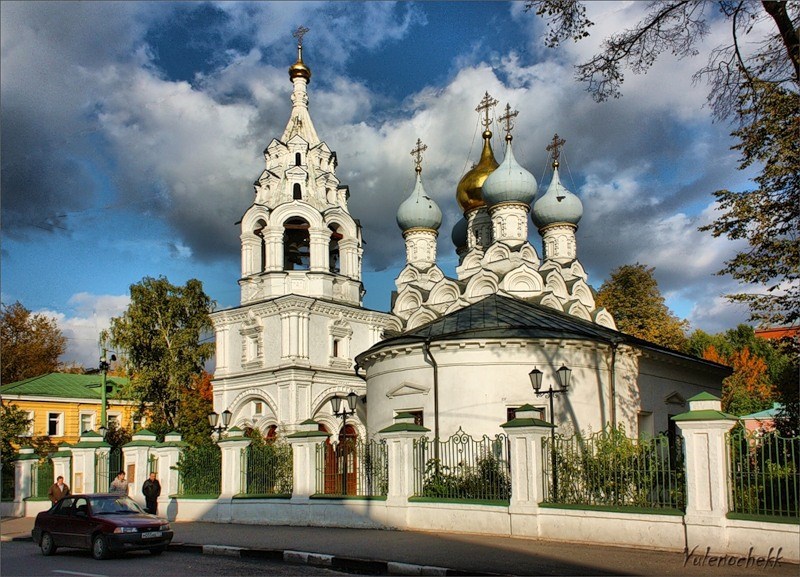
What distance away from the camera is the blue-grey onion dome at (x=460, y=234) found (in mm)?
46784

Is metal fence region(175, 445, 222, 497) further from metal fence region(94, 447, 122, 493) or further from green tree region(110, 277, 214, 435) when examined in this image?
green tree region(110, 277, 214, 435)

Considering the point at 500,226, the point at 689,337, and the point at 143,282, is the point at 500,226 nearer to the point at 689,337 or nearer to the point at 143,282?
the point at 143,282

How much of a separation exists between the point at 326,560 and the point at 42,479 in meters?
15.5

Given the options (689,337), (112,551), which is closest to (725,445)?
(112,551)

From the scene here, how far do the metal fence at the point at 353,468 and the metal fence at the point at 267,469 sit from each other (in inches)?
48.1

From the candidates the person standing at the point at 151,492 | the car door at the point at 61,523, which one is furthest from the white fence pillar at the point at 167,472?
the car door at the point at 61,523

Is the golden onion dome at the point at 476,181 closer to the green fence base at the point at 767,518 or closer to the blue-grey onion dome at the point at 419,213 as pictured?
the blue-grey onion dome at the point at 419,213

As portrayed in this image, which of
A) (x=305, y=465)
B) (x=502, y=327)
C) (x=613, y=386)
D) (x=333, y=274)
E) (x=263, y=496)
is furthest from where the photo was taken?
(x=333, y=274)

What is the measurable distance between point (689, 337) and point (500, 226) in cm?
2534

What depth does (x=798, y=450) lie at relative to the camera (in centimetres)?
1064

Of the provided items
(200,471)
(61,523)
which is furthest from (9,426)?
(61,523)

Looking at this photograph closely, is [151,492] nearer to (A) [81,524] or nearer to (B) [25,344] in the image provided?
(A) [81,524]

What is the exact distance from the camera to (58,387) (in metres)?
40.7

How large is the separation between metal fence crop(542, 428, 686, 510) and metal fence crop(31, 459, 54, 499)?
16.7 m
